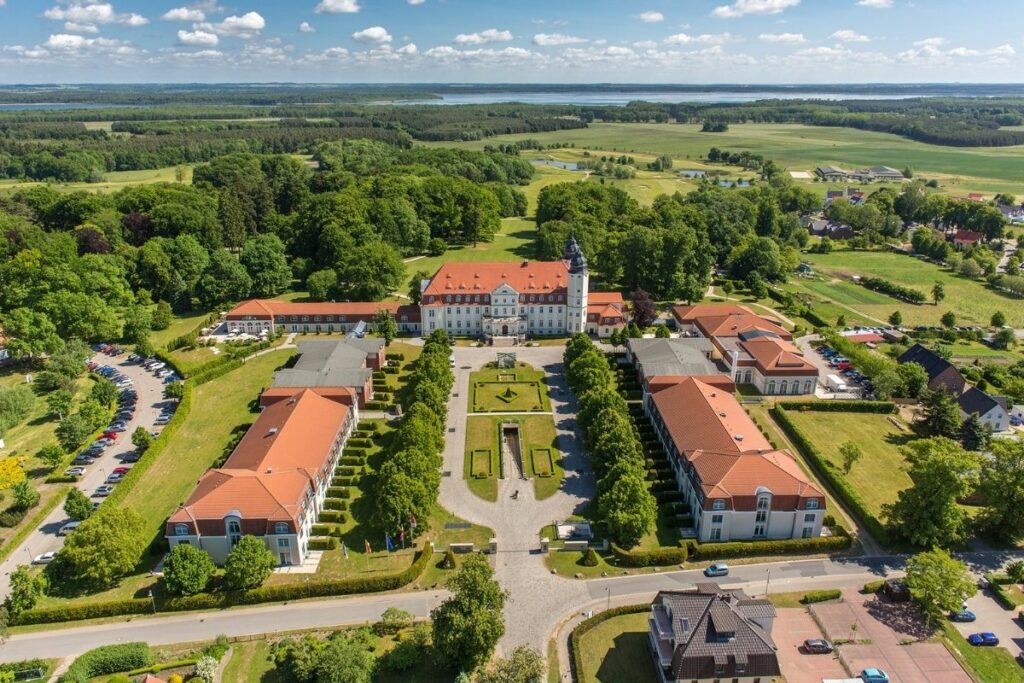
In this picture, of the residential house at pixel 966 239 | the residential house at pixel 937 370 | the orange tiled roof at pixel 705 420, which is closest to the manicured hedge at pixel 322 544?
the orange tiled roof at pixel 705 420

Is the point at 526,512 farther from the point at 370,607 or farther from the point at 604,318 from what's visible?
the point at 604,318

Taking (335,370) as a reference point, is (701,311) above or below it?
above

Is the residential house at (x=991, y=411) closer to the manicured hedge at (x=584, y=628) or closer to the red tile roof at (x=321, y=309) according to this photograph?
the manicured hedge at (x=584, y=628)

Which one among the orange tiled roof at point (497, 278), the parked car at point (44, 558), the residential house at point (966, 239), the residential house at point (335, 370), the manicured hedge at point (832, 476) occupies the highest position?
the orange tiled roof at point (497, 278)

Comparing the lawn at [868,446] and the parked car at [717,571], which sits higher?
the lawn at [868,446]

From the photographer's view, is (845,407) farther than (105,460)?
Yes

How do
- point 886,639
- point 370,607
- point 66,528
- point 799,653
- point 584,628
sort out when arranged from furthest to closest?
point 66,528 < point 370,607 < point 584,628 < point 886,639 < point 799,653

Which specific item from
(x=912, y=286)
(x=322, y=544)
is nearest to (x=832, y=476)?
(x=322, y=544)
